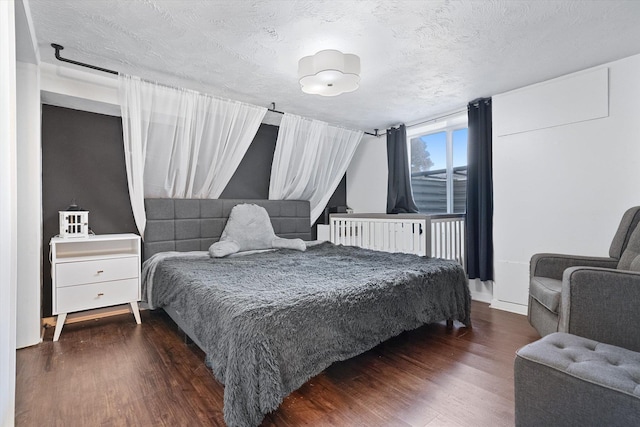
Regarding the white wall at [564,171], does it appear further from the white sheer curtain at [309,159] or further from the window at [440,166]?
the white sheer curtain at [309,159]

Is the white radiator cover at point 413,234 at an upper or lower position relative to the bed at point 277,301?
upper

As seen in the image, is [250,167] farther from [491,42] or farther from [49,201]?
[491,42]

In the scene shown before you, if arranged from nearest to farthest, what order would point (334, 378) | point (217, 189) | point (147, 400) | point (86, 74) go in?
point (147, 400) → point (334, 378) → point (86, 74) → point (217, 189)

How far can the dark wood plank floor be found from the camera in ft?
4.92

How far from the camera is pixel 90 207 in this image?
303 centimetres

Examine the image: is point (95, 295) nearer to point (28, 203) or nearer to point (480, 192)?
point (28, 203)

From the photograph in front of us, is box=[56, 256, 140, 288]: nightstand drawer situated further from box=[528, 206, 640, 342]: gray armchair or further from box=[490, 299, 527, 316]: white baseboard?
box=[490, 299, 527, 316]: white baseboard

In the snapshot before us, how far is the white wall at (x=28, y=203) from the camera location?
7.39 ft

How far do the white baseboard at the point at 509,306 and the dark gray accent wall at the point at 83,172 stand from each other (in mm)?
4020

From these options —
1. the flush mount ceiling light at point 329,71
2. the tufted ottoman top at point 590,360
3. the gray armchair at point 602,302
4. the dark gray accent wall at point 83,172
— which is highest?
the flush mount ceiling light at point 329,71

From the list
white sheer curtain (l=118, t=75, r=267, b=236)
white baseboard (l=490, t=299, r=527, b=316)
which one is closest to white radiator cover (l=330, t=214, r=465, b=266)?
white baseboard (l=490, t=299, r=527, b=316)

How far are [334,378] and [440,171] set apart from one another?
3226 millimetres

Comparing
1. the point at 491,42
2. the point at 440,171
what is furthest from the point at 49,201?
the point at 440,171

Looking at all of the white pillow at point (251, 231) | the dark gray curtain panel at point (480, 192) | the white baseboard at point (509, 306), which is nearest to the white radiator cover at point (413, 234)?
the dark gray curtain panel at point (480, 192)
